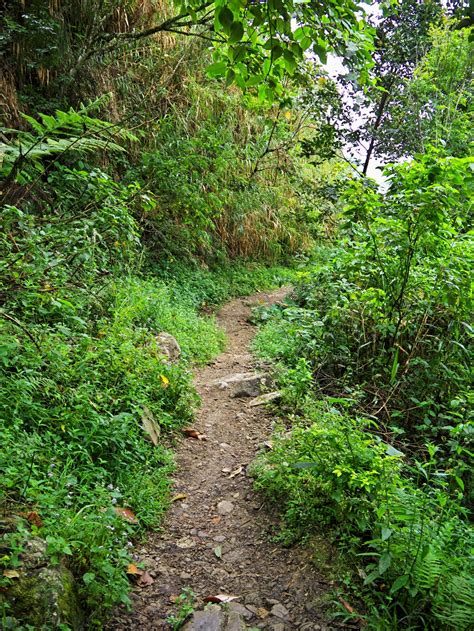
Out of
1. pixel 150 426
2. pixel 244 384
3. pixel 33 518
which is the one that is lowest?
pixel 244 384

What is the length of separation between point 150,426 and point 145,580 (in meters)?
1.33

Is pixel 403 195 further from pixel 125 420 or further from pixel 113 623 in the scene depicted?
pixel 113 623

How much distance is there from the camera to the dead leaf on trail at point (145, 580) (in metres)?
2.57

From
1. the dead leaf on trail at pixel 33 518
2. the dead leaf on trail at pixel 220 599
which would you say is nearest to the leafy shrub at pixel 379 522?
the dead leaf on trail at pixel 220 599

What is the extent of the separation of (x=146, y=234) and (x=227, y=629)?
679 cm

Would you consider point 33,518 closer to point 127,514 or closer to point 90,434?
point 127,514

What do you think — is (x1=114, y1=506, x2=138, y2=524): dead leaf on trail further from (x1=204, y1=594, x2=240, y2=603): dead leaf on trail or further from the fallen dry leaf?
the fallen dry leaf

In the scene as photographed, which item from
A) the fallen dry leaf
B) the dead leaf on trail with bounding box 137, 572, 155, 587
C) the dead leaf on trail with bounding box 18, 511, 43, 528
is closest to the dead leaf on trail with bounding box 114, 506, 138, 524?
the dead leaf on trail with bounding box 137, 572, 155, 587

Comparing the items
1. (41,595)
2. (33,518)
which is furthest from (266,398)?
(41,595)

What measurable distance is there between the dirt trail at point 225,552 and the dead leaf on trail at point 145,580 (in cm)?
3

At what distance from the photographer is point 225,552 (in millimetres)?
2906

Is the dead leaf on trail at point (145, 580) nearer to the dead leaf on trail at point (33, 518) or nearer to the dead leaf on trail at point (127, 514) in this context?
the dead leaf on trail at point (127, 514)

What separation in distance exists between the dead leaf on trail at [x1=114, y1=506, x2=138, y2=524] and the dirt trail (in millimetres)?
183

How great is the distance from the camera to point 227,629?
2.22m
